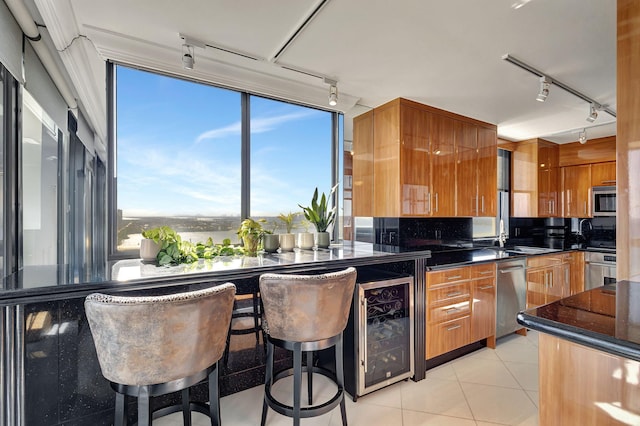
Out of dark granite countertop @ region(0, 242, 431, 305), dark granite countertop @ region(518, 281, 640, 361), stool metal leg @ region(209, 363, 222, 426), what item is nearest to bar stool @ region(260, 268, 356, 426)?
dark granite countertop @ region(0, 242, 431, 305)

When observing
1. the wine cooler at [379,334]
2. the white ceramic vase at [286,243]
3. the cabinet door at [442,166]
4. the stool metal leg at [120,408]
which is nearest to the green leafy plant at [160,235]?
the white ceramic vase at [286,243]

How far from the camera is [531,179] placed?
439 cm

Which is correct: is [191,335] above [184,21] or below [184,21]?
below

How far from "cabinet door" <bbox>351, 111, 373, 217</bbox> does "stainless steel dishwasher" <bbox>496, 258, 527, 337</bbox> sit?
1479 millimetres

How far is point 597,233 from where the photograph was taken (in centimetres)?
459

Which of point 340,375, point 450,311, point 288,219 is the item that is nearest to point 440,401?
point 450,311

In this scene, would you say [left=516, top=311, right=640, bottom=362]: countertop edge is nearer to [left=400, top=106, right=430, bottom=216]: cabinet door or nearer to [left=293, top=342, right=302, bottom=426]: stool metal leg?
[left=293, top=342, right=302, bottom=426]: stool metal leg

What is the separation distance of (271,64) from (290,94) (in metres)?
0.47

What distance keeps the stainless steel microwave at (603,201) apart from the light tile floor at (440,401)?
110 inches

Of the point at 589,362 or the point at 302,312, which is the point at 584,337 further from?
the point at 302,312

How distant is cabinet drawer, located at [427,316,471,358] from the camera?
8.34 feet

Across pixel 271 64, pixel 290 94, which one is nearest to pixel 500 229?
pixel 290 94

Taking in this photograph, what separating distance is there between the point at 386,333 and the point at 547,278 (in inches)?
100

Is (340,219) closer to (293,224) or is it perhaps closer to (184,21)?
(293,224)
